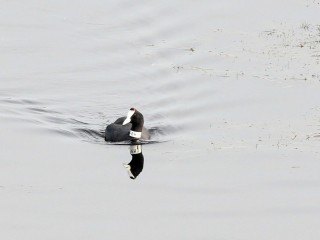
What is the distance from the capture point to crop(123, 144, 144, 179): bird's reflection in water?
23.0 meters

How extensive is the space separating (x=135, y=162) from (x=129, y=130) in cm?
242

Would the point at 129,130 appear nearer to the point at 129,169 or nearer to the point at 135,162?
the point at 135,162

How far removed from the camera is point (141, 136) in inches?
1029

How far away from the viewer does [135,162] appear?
2391 cm

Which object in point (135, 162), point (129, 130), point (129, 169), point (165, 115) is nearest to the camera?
point (129, 169)

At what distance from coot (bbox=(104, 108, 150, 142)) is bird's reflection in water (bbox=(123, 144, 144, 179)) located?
0.41 m

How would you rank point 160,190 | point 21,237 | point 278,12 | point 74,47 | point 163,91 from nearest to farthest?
1. point 21,237
2. point 160,190
3. point 163,91
4. point 74,47
5. point 278,12

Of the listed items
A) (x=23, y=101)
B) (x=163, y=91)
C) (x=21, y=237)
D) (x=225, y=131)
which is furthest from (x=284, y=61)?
(x=21, y=237)

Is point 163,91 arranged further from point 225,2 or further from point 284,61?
point 225,2

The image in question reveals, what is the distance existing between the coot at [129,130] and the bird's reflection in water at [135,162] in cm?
41

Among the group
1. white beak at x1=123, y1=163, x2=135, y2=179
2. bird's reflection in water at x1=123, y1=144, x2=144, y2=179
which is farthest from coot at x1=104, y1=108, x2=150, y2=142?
white beak at x1=123, y1=163, x2=135, y2=179

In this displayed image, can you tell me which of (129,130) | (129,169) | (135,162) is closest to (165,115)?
(129,130)

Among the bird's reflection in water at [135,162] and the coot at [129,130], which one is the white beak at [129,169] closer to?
the bird's reflection in water at [135,162]

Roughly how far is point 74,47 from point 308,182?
15.3 m
